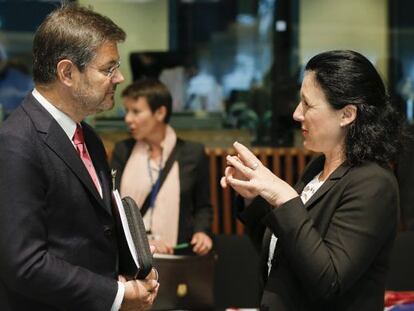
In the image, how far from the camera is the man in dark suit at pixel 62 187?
213 cm

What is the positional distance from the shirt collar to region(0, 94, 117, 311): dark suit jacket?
0.08ft

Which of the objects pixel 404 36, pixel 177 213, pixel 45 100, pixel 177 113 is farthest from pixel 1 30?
pixel 45 100

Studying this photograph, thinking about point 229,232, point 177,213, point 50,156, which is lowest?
point 229,232

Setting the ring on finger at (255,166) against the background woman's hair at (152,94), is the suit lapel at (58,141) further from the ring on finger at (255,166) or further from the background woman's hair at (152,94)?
the background woman's hair at (152,94)

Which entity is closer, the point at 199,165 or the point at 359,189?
the point at 359,189

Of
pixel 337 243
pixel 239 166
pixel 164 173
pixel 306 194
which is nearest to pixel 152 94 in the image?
pixel 164 173

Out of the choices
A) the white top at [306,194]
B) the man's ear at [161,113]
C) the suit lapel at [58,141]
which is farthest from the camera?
the man's ear at [161,113]

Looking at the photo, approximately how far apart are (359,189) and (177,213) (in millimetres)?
2206

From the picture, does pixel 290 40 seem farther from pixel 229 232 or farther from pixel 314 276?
pixel 314 276

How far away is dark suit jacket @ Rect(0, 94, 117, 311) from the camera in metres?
2.12

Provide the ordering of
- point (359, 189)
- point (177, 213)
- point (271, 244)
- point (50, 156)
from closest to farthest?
point (50, 156)
point (359, 189)
point (271, 244)
point (177, 213)

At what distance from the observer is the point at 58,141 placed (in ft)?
7.39

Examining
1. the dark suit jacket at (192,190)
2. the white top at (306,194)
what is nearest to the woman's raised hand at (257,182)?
the white top at (306,194)

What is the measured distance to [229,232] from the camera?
6125 millimetres
